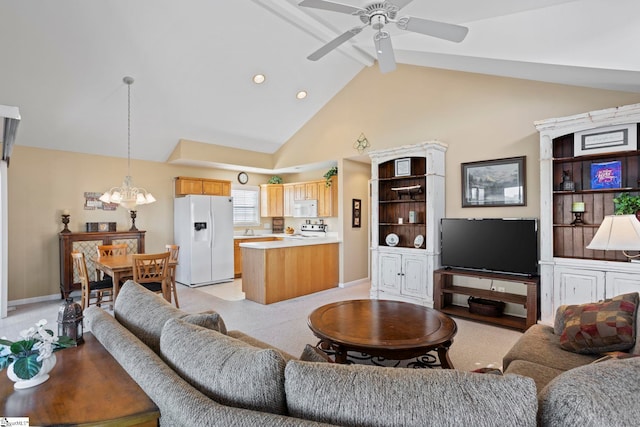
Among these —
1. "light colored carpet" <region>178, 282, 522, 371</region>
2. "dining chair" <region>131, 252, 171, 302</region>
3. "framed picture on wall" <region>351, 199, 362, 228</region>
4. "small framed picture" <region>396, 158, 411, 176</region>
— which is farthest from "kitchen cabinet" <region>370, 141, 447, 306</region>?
"dining chair" <region>131, 252, 171, 302</region>

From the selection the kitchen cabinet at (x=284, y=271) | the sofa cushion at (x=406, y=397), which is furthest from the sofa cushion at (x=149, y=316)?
the kitchen cabinet at (x=284, y=271)

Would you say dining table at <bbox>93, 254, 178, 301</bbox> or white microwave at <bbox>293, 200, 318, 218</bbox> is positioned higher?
white microwave at <bbox>293, 200, 318, 218</bbox>

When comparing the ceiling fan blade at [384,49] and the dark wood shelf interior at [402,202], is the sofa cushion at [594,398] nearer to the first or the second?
the ceiling fan blade at [384,49]

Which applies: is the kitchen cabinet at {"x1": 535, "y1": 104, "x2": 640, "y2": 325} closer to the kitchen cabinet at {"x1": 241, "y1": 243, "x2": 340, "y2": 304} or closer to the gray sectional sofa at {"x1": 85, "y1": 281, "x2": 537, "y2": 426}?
the kitchen cabinet at {"x1": 241, "y1": 243, "x2": 340, "y2": 304}

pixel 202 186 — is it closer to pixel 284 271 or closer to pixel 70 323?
pixel 284 271

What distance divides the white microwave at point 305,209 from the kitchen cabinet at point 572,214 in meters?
4.27

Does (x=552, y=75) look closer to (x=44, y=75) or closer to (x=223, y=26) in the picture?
(x=223, y=26)

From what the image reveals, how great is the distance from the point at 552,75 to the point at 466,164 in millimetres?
1409

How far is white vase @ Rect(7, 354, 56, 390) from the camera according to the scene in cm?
123

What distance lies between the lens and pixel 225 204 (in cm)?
654

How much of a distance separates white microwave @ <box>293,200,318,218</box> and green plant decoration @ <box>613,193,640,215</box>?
4862 millimetres

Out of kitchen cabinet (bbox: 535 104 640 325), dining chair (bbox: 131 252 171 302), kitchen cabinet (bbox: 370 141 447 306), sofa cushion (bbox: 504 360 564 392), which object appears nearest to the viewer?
sofa cushion (bbox: 504 360 564 392)

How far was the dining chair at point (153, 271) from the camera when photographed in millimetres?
3973

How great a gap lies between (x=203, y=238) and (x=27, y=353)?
16.6ft
